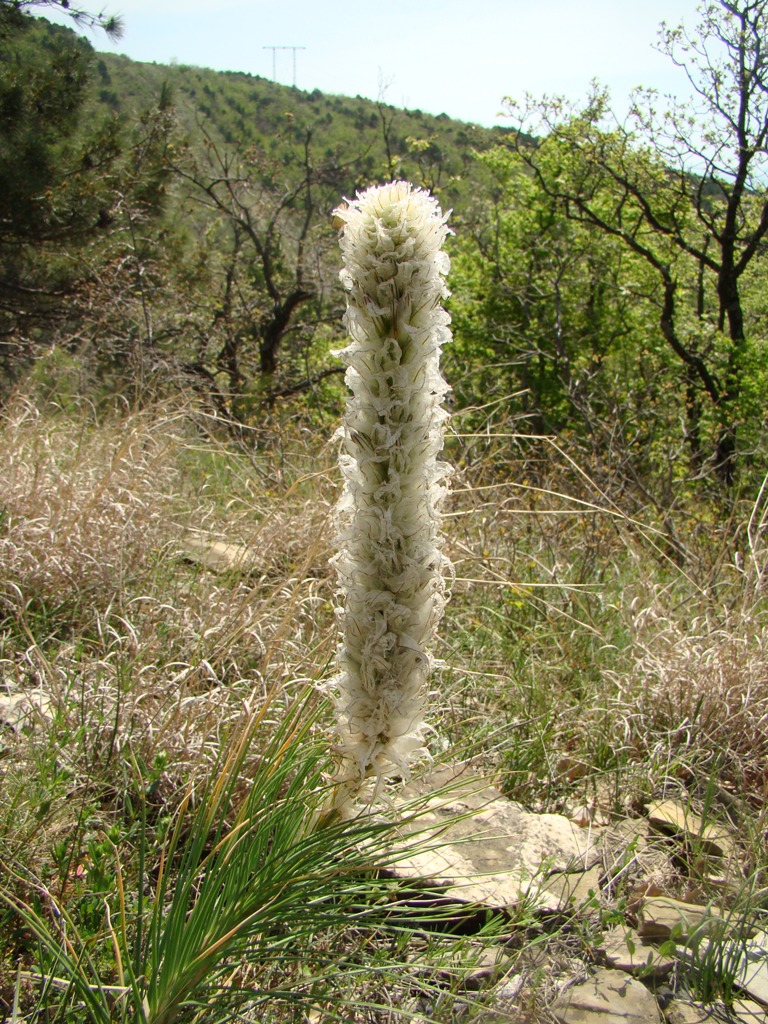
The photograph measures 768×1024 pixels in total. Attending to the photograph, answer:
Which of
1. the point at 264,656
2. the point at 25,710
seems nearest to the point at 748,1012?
the point at 264,656

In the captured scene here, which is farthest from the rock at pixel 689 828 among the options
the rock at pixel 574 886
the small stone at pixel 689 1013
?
the small stone at pixel 689 1013

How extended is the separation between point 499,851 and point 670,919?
0.52 m

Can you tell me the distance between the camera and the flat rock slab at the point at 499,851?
230 cm

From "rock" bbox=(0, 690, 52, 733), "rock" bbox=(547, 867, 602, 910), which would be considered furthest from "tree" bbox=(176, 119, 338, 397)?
"rock" bbox=(547, 867, 602, 910)

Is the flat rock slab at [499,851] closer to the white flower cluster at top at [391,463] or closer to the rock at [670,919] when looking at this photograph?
the rock at [670,919]

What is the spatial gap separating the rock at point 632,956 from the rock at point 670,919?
5cm

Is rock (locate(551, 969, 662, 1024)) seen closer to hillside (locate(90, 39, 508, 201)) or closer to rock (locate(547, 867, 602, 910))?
rock (locate(547, 867, 602, 910))

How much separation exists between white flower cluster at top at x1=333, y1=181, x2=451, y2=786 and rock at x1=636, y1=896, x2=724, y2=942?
3.61 ft

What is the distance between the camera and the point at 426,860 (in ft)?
7.98

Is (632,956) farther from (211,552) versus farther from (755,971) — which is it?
(211,552)

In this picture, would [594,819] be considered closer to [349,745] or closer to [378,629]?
[349,745]

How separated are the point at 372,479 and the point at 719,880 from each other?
1.92 meters

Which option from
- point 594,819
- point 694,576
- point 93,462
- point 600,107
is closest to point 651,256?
point 600,107

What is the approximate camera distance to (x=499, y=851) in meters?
2.50
